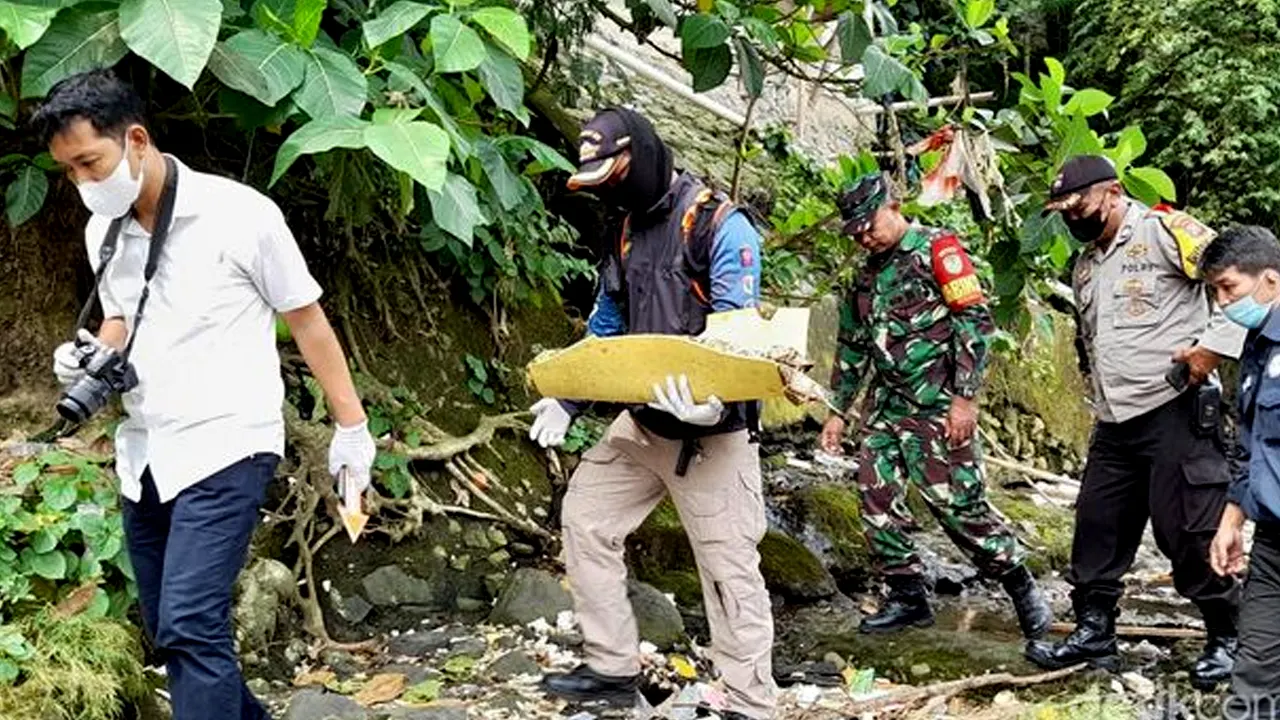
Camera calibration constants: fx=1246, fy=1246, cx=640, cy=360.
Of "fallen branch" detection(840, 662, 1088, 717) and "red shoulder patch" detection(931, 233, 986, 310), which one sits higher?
"red shoulder patch" detection(931, 233, 986, 310)

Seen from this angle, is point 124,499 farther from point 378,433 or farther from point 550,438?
point 378,433

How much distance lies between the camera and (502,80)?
345 cm

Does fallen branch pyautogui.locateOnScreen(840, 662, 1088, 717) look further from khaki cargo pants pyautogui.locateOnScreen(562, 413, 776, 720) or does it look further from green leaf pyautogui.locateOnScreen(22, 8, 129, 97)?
green leaf pyautogui.locateOnScreen(22, 8, 129, 97)

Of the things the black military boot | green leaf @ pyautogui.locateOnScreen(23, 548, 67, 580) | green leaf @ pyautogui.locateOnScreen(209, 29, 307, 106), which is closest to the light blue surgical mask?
the black military boot

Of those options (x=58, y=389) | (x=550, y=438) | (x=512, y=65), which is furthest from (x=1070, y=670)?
(x=58, y=389)

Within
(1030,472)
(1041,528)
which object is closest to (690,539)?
(1041,528)

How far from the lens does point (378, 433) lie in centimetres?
538

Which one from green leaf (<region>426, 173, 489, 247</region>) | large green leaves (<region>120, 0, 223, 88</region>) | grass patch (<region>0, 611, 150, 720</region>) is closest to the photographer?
large green leaves (<region>120, 0, 223, 88</region>)

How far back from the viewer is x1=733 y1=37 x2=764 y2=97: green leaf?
4383 mm

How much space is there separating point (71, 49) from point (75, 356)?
81 cm

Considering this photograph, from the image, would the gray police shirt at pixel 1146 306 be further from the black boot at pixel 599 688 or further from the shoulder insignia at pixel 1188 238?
the black boot at pixel 599 688

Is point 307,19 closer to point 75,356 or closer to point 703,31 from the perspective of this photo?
point 75,356

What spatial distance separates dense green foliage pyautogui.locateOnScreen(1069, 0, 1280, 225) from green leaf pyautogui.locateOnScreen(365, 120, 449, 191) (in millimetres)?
12925

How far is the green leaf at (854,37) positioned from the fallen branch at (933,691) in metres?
2.21
